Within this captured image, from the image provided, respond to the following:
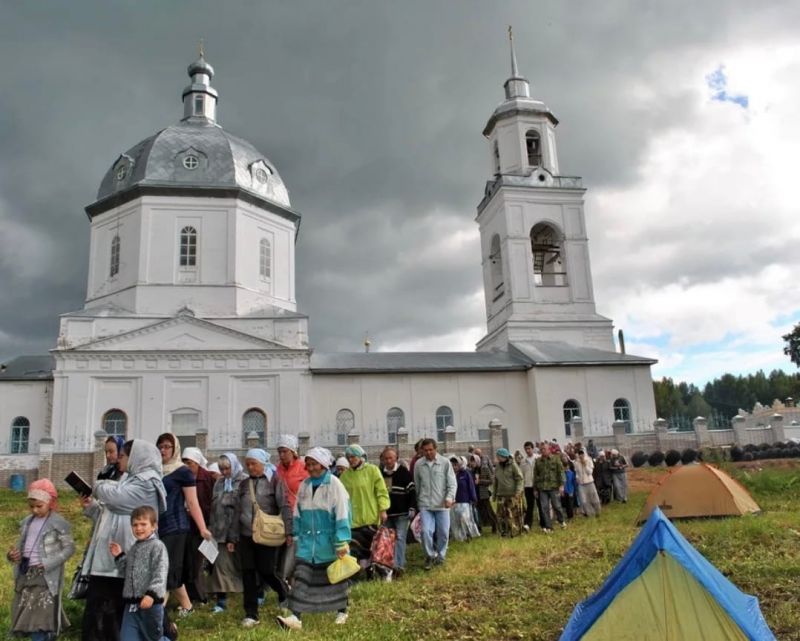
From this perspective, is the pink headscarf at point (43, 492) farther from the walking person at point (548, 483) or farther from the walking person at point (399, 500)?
the walking person at point (548, 483)

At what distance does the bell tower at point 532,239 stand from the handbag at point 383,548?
76.6ft

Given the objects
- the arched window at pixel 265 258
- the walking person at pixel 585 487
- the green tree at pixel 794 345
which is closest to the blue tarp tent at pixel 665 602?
the walking person at pixel 585 487

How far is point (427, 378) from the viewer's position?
96.4 feet

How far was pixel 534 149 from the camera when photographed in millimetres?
33781

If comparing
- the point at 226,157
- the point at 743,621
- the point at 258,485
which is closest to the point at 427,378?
the point at 226,157

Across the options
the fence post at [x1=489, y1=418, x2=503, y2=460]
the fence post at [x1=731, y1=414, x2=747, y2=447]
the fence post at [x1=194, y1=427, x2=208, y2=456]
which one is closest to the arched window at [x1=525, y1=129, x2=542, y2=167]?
the fence post at [x1=489, y1=418, x2=503, y2=460]

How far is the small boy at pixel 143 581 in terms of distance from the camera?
5.23 metres

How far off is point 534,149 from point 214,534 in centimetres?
2986

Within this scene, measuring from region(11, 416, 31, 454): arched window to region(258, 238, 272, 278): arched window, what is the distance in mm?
10939

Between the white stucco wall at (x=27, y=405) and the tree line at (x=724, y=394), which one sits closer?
the white stucco wall at (x=27, y=405)

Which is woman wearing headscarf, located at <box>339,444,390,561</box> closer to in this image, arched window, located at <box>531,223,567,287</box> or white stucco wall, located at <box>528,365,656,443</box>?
white stucco wall, located at <box>528,365,656,443</box>

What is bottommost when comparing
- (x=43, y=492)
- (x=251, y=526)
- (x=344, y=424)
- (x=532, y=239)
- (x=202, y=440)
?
(x=251, y=526)

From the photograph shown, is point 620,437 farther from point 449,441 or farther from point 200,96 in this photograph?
point 200,96

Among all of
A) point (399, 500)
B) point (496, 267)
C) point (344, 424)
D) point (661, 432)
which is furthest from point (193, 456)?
point (496, 267)
